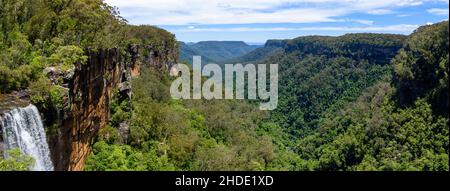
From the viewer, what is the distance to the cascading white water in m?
18.2

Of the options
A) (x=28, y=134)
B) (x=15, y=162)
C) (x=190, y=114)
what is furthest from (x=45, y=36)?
(x=190, y=114)

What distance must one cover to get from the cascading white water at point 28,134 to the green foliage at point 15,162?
84 centimetres

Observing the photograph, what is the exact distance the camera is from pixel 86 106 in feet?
89.0

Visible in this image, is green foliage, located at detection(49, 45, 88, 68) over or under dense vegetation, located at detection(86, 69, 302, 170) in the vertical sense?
over

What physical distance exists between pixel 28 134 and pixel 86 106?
778cm

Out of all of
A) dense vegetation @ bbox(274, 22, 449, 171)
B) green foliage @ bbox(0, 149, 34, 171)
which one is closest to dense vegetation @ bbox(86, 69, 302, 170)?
dense vegetation @ bbox(274, 22, 449, 171)

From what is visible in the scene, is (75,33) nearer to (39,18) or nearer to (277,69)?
(39,18)

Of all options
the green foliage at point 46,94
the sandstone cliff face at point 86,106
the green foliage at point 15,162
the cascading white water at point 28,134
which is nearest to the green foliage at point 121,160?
the sandstone cliff face at point 86,106

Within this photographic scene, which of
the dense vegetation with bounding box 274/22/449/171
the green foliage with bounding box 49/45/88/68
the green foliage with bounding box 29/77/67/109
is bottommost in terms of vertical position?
the dense vegetation with bounding box 274/22/449/171

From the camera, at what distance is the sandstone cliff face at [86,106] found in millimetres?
23266

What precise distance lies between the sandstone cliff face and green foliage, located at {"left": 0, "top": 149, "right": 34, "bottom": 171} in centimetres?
400

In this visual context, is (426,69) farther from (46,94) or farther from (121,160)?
(46,94)

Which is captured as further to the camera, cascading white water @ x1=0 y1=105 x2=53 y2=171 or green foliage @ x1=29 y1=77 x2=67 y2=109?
green foliage @ x1=29 y1=77 x2=67 y2=109

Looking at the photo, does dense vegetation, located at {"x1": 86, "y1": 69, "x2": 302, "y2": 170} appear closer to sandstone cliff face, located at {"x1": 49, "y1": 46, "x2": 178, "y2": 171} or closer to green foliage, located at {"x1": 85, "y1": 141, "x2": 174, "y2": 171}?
green foliage, located at {"x1": 85, "y1": 141, "x2": 174, "y2": 171}
